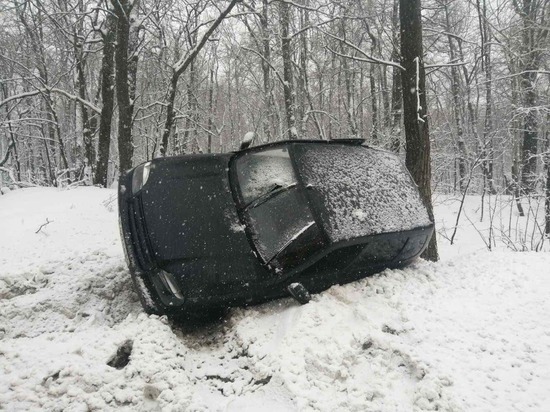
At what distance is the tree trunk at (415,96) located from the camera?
247 inches

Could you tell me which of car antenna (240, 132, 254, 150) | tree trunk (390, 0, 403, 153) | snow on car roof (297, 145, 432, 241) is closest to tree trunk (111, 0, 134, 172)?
car antenna (240, 132, 254, 150)

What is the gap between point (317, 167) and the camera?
395 centimetres

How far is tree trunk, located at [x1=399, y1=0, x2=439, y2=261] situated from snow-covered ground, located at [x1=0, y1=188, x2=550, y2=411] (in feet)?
7.10

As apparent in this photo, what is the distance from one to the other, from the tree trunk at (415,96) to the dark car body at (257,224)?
231cm

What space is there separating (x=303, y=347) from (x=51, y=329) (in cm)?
235

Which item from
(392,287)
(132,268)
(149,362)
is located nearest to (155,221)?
(132,268)

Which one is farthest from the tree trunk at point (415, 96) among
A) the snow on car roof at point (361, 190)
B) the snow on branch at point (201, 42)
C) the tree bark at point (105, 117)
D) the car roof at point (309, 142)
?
the tree bark at point (105, 117)

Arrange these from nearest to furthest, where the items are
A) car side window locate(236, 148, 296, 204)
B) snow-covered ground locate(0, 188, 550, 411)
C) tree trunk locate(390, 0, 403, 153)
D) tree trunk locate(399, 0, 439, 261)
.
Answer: snow-covered ground locate(0, 188, 550, 411)
car side window locate(236, 148, 296, 204)
tree trunk locate(399, 0, 439, 261)
tree trunk locate(390, 0, 403, 153)

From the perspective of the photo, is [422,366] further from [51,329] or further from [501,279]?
[51,329]

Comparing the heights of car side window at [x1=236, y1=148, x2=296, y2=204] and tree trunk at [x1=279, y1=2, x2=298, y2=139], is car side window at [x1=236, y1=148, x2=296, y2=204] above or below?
below

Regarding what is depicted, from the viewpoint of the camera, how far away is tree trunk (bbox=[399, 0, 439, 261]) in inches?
247

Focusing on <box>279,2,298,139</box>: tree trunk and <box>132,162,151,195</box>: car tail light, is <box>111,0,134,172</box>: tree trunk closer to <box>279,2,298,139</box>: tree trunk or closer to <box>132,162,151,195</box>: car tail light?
<box>132,162,151,195</box>: car tail light

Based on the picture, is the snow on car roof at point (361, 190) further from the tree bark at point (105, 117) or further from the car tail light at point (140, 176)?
the tree bark at point (105, 117)

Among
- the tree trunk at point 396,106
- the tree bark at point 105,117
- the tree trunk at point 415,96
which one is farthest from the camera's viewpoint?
the tree trunk at point 396,106
